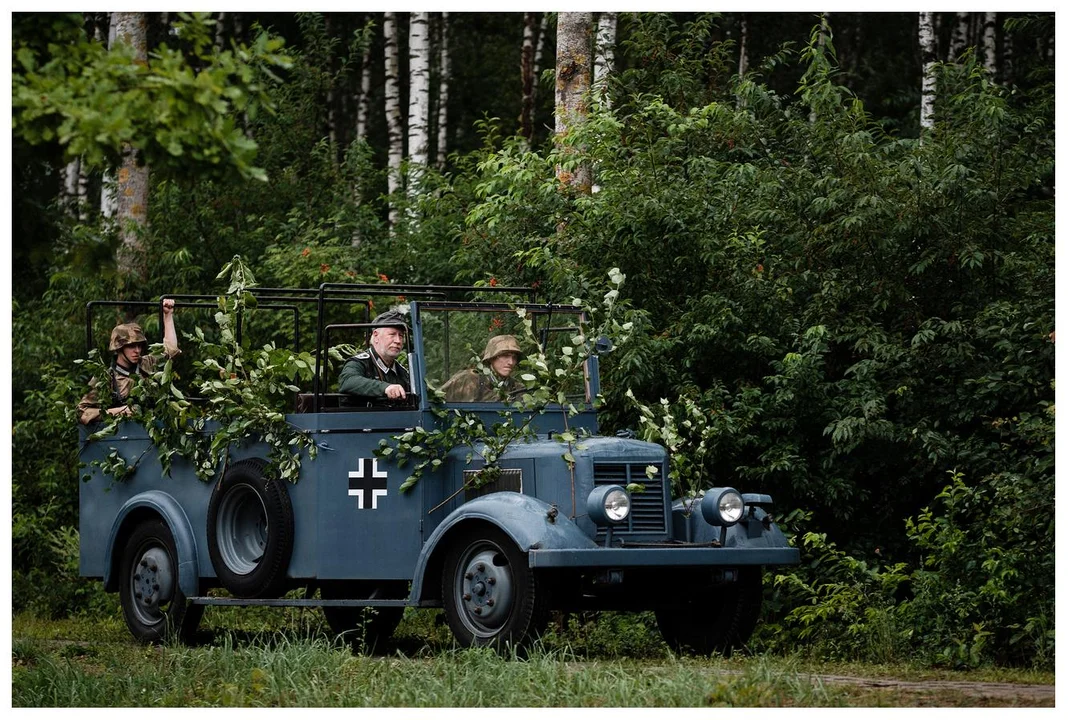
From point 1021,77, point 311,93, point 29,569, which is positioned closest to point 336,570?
point 29,569

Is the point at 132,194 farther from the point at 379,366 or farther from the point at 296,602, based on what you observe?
the point at 296,602

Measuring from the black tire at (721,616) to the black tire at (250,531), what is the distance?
96.7 inches

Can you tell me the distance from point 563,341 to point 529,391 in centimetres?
61

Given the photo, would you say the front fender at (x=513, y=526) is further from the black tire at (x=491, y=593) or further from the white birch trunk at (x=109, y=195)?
the white birch trunk at (x=109, y=195)

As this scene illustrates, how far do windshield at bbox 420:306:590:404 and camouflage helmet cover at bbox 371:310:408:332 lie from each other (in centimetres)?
12

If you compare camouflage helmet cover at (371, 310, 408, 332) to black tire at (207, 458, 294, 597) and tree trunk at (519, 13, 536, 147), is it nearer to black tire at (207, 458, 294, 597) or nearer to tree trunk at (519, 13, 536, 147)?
black tire at (207, 458, 294, 597)

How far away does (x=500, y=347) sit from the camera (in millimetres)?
11070

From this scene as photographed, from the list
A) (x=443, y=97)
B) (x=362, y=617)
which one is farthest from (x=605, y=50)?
(x=443, y=97)

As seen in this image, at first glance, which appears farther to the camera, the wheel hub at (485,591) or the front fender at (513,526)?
the wheel hub at (485,591)

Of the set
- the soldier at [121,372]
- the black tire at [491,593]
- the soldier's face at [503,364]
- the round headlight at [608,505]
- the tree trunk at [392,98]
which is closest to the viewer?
the black tire at [491,593]

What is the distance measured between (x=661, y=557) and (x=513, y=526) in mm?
852

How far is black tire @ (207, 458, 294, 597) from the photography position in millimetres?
11102

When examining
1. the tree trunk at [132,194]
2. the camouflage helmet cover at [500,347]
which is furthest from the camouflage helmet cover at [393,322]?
the tree trunk at [132,194]

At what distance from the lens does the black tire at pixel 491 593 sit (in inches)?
384
